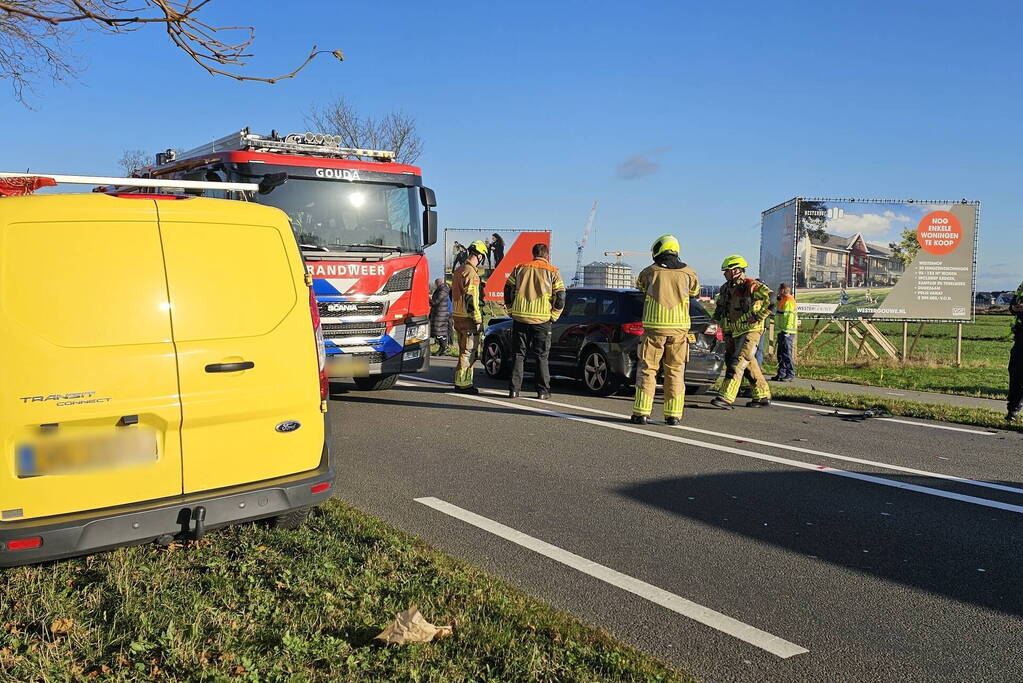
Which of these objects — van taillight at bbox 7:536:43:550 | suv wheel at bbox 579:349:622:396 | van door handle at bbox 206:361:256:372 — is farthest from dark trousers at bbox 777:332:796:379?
van taillight at bbox 7:536:43:550

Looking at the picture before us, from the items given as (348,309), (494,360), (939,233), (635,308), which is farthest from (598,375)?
(939,233)

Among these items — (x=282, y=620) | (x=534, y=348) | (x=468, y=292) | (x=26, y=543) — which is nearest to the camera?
(x=282, y=620)

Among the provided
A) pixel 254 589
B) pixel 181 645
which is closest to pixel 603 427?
pixel 254 589

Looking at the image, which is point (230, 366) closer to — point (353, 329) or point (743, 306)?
point (353, 329)

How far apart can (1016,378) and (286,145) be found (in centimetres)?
888

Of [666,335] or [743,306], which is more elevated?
[743,306]

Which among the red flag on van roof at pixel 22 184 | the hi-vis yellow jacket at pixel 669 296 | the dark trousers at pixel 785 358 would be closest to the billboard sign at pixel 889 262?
the dark trousers at pixel 785 358

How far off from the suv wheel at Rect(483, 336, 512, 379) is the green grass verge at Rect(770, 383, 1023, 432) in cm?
403

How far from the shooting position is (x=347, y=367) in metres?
10.3

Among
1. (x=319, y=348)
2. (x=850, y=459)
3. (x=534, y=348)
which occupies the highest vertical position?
(x=319, y=348)

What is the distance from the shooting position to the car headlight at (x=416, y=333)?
35.9ft

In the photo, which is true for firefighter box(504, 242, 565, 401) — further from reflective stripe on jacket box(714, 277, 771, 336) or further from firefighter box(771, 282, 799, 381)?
firefighter box(771, 282, 799, 381)

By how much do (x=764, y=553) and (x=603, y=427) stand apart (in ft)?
13.8

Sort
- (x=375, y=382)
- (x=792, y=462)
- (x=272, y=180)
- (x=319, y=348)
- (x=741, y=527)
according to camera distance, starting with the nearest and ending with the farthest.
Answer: (x=319, y=348) → (x=741, y=527) → (x=792, y=462) → (x=272, y=180) → (x=375, y=382)
